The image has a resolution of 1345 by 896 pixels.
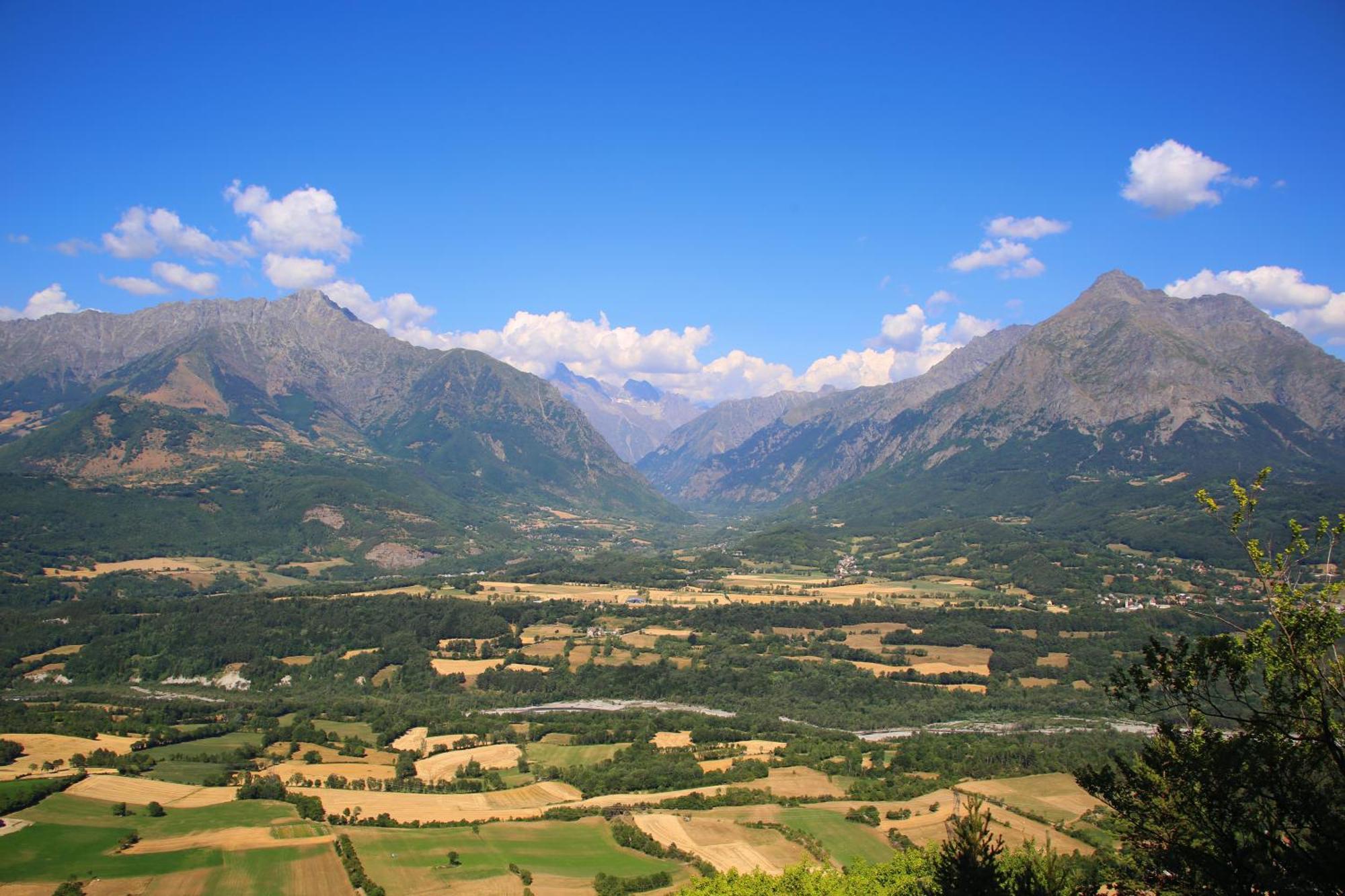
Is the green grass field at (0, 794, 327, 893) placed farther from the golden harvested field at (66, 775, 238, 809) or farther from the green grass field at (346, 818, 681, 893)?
the green grass field at (346, 818, 681, 893)

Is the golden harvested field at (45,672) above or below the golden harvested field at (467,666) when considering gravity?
above

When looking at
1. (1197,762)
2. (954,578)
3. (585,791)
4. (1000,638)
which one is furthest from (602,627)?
(1197,762)

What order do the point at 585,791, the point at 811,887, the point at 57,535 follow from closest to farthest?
the point at 811,887 → the point at 585,791 → the point at 57,535

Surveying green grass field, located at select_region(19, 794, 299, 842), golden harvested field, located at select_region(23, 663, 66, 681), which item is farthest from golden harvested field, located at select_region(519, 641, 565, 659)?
green grass field, located at select_region(19, 794, 299, 842)

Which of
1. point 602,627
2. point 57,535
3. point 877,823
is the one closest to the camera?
point 877,823

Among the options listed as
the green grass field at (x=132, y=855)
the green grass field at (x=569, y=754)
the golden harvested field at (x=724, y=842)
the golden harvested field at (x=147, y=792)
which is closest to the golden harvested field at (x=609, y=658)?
the green grass field at (x=569, y=754)

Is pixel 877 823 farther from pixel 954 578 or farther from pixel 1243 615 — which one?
pixel 954 578

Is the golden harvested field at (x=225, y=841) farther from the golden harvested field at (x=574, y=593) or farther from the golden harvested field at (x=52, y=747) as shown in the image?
the golden harvested field at (x=574, y=593)

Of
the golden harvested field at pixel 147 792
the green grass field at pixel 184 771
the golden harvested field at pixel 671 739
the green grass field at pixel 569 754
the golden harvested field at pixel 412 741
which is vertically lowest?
the golden harvested field at pixel 671 739

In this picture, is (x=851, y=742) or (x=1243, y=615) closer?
(x=851, y=742)
